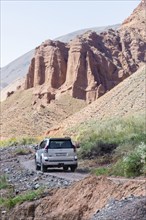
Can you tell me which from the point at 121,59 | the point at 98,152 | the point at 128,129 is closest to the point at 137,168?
the point at 98,152

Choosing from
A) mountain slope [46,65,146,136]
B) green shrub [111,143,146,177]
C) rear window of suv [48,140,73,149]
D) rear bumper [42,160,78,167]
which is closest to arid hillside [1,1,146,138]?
mountain slope [46,65,146,136]

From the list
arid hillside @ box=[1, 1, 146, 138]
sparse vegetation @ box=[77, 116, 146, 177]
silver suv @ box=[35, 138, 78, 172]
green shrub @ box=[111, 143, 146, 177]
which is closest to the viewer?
green shrub @ box=[111, 143, 146, 177]

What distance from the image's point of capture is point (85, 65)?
109 metres

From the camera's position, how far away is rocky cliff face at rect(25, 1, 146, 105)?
346 feet

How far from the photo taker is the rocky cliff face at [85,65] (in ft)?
346

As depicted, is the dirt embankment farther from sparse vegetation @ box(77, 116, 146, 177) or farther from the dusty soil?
sparse vegetation @ box(77, 116, 146, 177)

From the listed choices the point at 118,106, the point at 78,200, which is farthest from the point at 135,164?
the point at 118,106

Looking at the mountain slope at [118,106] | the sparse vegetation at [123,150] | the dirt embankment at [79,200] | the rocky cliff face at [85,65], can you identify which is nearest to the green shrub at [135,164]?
the sparse vegetation at [123,150]

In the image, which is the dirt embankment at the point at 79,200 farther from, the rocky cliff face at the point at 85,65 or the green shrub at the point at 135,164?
the rocky cliff face at the point at 85,65

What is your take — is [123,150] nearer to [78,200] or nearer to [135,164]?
[135,164]

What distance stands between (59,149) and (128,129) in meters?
19.6

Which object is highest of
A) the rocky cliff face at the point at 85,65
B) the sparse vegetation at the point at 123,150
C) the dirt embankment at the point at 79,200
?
the rocky cliff face at the point at 85,65

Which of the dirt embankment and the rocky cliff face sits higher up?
the rocky cliff face

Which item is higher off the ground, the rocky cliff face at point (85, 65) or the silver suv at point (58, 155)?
the rocky cliff face at point (85, 65)
